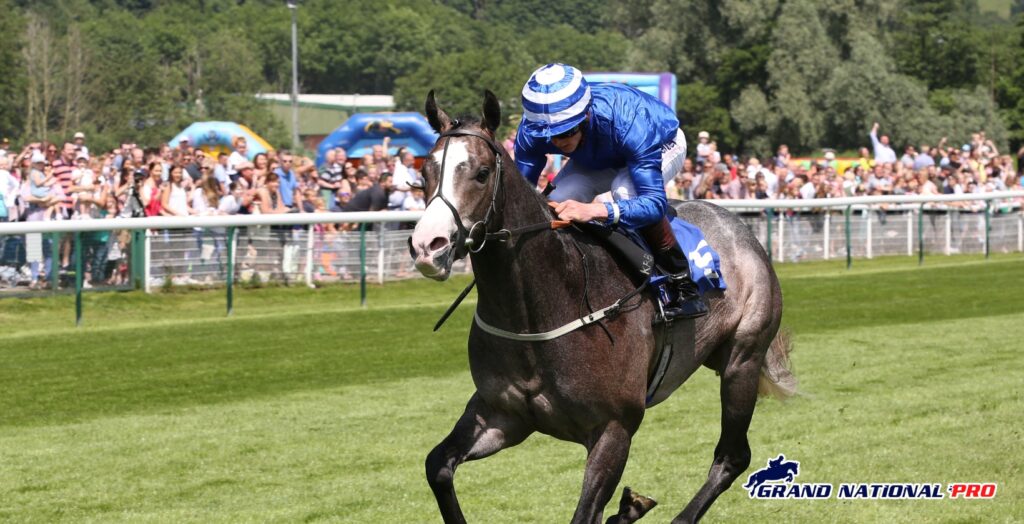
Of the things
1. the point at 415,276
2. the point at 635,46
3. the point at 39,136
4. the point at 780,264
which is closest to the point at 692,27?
the point at 635,46

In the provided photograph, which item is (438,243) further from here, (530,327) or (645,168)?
(645,168)

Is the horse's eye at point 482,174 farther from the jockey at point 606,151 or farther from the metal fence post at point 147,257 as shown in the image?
the metal fence post at point 147,257

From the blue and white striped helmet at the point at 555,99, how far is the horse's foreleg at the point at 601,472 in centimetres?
107

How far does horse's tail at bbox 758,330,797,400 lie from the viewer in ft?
21.8

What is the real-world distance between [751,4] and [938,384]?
49757 mm

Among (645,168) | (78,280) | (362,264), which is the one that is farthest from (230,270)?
(645,168)

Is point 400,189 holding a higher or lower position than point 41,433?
higher

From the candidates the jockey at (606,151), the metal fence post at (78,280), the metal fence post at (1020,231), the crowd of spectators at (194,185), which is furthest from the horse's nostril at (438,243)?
the metal fence post at (1020,231)

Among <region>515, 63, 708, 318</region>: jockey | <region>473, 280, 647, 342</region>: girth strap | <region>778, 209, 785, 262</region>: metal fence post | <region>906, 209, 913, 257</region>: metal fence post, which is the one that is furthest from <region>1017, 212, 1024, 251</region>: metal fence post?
<region>473, 280, 647, 342</region>: girth strap

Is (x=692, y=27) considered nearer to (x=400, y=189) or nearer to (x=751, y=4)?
(x=751, y=4)

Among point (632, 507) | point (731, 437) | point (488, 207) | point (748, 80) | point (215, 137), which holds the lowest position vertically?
point (632, 507)

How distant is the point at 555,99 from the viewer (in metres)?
5.09

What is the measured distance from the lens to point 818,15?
187 feet

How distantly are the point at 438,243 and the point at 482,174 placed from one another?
414mm
